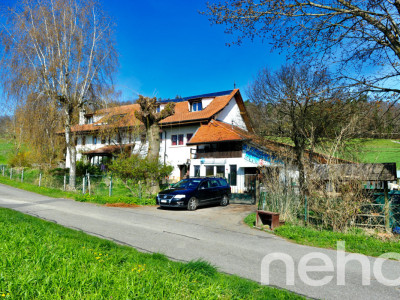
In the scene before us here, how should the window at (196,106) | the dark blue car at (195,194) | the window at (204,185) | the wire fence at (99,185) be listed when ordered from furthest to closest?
1. the window at (196,106)
2. the wire fence at (99,185)
3. the window at (204,185)
4. the dark blue car at (195,194)

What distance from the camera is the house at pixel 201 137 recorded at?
2356 centimetres

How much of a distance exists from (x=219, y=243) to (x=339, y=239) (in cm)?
336

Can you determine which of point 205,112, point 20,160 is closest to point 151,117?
point 205,112

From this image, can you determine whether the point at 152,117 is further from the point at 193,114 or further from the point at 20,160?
the point at 20,160

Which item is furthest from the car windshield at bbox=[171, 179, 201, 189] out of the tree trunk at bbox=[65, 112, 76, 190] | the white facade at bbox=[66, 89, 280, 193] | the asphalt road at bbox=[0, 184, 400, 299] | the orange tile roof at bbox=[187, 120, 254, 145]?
the orange tile roof at bbox=[187, 120, 254, 145]

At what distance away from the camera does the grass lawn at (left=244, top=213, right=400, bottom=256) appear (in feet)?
24.4

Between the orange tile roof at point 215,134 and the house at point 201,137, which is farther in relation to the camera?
the orange tile roof at point 215,134

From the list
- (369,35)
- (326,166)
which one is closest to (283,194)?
(326,166)

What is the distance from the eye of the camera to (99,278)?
3729 millimetres

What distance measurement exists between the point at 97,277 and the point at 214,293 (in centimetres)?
151

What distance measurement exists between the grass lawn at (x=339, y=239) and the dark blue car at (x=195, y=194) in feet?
18.5

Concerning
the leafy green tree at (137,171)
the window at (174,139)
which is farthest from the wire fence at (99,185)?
the window at (174,139)

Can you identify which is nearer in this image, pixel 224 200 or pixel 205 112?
pixel 224 200

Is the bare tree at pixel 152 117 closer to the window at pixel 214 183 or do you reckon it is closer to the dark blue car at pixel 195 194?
the dark blue car at pixel 195 194
